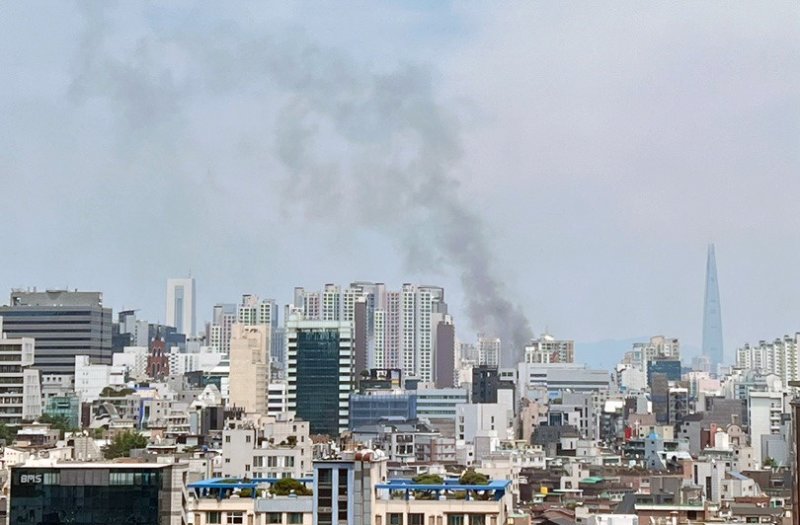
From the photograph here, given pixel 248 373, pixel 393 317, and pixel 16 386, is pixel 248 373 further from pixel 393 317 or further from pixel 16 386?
pixel 393 317

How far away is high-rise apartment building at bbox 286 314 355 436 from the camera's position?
60781mm

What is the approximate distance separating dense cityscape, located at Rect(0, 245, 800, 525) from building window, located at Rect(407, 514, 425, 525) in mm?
22

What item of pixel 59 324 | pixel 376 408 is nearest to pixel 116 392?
pixel 376 408

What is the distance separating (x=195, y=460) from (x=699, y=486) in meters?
9.84

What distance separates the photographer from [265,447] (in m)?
32.0

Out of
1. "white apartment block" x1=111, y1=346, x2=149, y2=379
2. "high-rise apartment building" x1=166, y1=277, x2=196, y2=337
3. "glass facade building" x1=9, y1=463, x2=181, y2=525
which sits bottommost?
"glass facade building" x1=9, y1=463, x2=181, y2=525

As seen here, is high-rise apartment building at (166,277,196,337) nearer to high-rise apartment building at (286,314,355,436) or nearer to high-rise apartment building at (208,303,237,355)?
high-rise apartment building at (208,303,237,355)

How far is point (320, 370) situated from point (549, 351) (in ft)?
109

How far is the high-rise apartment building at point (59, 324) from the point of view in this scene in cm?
7638

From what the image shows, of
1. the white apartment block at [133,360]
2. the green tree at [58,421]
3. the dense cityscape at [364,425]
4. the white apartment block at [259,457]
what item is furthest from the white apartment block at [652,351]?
the white apartment block at [259,457]

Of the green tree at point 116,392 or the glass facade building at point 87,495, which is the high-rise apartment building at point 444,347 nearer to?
the green tree at point 116,392

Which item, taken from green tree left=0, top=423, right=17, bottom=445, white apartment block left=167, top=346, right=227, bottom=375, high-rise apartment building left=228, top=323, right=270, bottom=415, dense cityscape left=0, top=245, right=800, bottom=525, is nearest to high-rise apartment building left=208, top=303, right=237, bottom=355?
dense cityscape left=0, top=245, right=800, bottom=525

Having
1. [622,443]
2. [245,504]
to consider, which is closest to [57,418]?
[622,443]

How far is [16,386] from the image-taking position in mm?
50312
